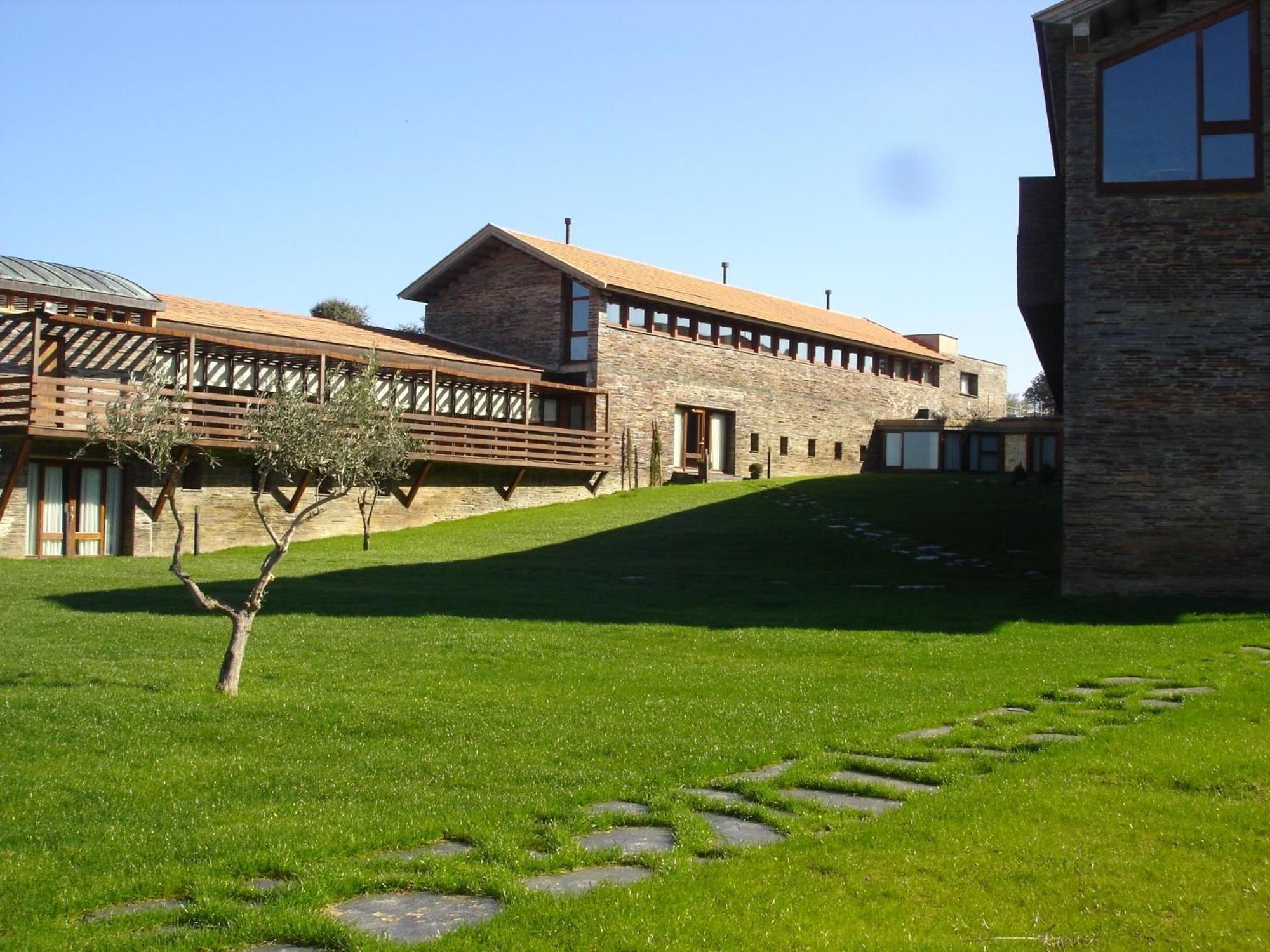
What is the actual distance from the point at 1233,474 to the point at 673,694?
11442 millimetres

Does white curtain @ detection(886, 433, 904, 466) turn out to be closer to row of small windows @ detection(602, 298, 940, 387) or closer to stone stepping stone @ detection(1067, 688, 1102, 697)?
row of small windows @ detection(602, 298, 940, 387)

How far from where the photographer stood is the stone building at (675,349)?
4138 cm

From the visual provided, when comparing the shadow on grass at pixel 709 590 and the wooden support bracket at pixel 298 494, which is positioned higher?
the wooden support bracket at pixel 298 494

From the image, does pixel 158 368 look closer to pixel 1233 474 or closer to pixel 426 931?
pixel 1233 474

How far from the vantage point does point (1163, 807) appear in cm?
724

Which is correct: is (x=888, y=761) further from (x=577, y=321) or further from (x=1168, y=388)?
(x=577, y=321)

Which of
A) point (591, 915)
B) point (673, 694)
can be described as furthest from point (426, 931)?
point (673, 694)

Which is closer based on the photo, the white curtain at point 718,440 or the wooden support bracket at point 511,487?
the wooden support bracket at point 511,487

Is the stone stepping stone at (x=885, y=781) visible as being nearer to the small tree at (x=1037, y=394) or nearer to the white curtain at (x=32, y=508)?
the white curtain at (x=32, y=508)

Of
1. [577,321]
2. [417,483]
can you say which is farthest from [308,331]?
[577,321]

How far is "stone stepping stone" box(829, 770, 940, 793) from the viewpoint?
7777 millimetres

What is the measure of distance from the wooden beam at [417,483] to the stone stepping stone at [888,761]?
27.3m

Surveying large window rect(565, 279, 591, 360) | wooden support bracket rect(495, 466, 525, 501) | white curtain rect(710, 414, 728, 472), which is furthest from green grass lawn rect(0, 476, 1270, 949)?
white curtain rect(710, 414, 728, 472)

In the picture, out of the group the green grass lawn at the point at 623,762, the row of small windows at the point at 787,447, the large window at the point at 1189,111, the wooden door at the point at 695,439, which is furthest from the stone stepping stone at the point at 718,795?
the row of small windows at the point at 787,447
